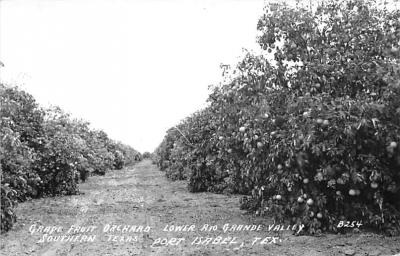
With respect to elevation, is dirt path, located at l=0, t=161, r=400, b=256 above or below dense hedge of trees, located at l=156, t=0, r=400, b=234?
below

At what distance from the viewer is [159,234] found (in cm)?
675

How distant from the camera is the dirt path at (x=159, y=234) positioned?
5.55 meters

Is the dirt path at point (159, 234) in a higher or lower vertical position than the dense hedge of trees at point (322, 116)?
lower

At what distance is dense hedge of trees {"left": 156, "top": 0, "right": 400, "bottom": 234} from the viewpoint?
5.55 metres

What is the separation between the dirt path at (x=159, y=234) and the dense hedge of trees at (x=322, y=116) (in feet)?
1.39

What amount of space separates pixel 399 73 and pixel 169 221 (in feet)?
14.3

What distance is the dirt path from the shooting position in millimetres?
5547

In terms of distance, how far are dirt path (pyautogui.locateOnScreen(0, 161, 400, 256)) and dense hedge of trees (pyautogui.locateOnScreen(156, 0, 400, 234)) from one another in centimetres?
43

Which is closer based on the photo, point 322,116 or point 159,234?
point 322,116

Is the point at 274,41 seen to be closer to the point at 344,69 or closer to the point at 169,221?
the point at 344,69

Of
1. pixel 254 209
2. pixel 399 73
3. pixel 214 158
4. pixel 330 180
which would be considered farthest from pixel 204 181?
pixel 399 73

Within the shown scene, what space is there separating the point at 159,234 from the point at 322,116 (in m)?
2.89

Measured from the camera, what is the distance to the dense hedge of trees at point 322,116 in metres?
5.55

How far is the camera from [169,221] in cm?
781
